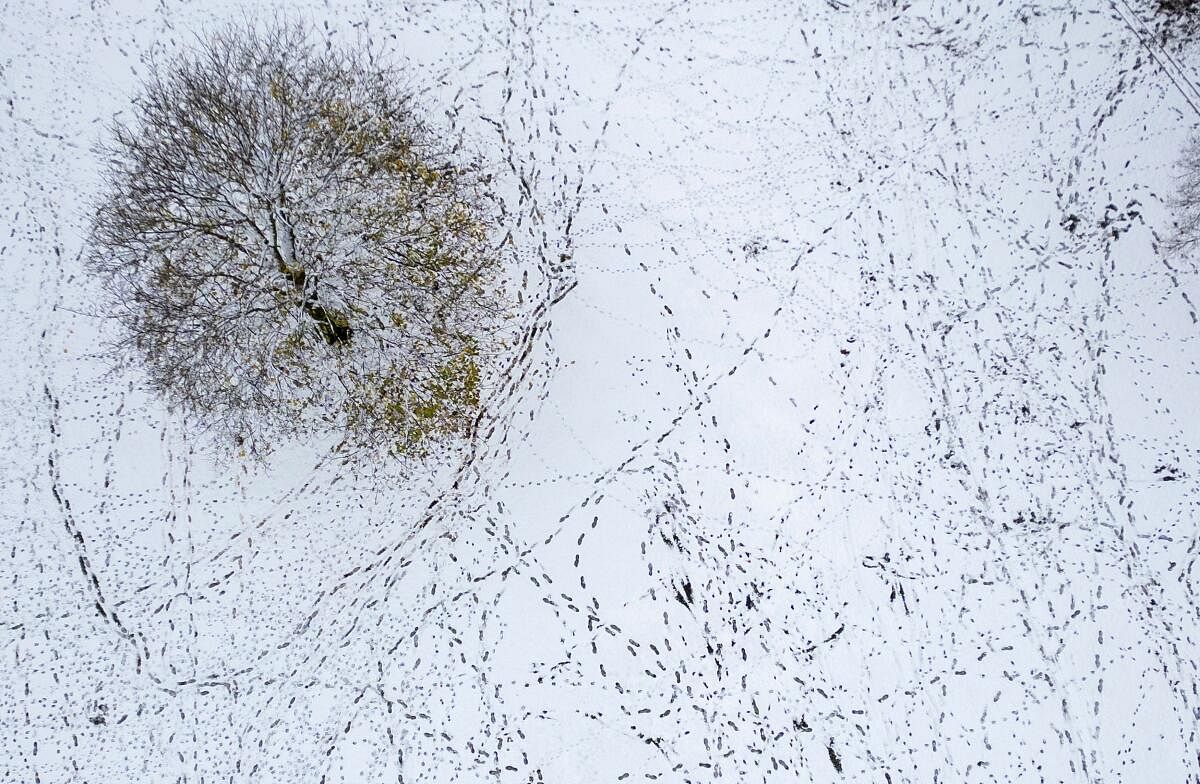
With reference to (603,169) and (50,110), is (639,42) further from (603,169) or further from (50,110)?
(50,110)

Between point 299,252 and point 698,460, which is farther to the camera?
point 698,460

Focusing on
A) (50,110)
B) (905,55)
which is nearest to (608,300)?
(905,55)

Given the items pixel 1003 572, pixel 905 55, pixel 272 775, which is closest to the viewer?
pixel 272 775

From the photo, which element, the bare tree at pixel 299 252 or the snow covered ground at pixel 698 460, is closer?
the bare tree at pixel 299 252

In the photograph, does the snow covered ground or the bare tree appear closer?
the bare tree
